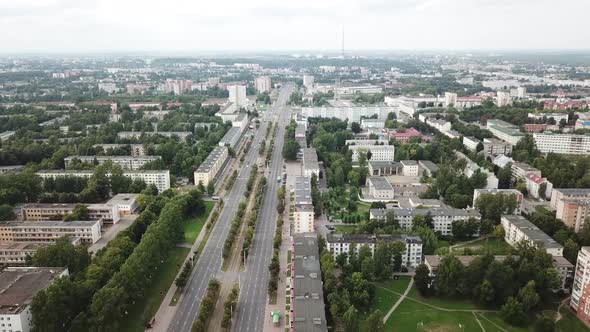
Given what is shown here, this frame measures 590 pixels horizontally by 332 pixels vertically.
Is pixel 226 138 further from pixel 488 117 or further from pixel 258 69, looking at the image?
pixel 258 69

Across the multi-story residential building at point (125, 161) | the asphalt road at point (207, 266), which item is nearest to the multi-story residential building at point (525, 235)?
the asphalt road at point (207, 266)

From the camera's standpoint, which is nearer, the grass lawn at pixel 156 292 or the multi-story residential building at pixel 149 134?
the grass lawn at pixel 156 292

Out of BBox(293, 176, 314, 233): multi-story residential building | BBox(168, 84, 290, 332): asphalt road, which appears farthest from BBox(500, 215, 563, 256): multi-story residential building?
BBox(168, 84, 290, 332): asphalt road

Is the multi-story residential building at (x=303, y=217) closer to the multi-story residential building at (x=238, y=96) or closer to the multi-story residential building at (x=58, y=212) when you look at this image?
the multi-story residential building at (x=58, y=212)

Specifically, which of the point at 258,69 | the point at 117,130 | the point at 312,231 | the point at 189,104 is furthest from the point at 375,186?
the point at 258,69

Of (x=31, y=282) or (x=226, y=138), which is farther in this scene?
(x=226, y=138)

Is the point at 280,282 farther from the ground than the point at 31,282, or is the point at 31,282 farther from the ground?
the point at 31,282
